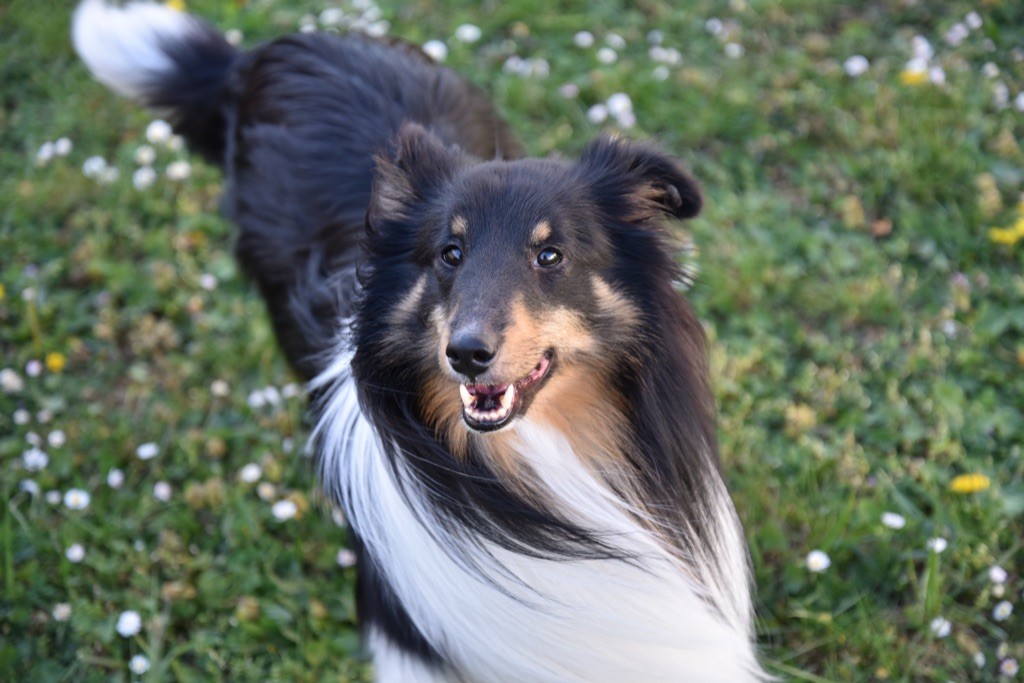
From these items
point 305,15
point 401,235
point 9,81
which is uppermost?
point 401,235

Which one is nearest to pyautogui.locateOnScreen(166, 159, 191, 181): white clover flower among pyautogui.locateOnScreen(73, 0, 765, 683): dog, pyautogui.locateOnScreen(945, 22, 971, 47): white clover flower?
pyautogui.locateOnScreen(73, 0, 765, 683): dog

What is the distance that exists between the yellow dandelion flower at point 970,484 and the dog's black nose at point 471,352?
1.94 m

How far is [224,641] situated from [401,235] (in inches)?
63.5

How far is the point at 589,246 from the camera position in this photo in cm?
225

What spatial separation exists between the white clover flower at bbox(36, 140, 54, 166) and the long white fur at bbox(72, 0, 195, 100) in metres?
1.22

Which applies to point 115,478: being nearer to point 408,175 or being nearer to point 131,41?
point 131,41

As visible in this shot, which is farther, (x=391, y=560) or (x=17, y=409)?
(x=17, y=409)

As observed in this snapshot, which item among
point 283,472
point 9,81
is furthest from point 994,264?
point 9,81

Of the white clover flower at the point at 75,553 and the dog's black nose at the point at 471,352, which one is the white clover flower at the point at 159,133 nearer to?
the white clover flower at the point at 75,553

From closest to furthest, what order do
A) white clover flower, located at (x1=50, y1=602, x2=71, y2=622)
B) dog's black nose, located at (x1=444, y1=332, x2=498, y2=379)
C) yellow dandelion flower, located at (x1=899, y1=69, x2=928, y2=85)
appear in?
dog's black nose, located at (x1=444, y1=332, x2=498, y2=379), white clover flower, located at (x1=50, y1=602, x2=71, y2=622), yellow dandelion flower, located at (x1=899, y1=69, x2=928, y2=85)

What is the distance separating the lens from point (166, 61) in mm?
3666

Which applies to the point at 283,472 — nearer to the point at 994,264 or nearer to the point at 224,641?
the point at 224,641

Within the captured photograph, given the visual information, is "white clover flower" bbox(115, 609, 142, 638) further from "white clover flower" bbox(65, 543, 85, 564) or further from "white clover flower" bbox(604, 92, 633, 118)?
"white clover flower" bbox(604, 92, 633, 118)

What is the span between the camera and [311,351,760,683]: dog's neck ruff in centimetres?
224
